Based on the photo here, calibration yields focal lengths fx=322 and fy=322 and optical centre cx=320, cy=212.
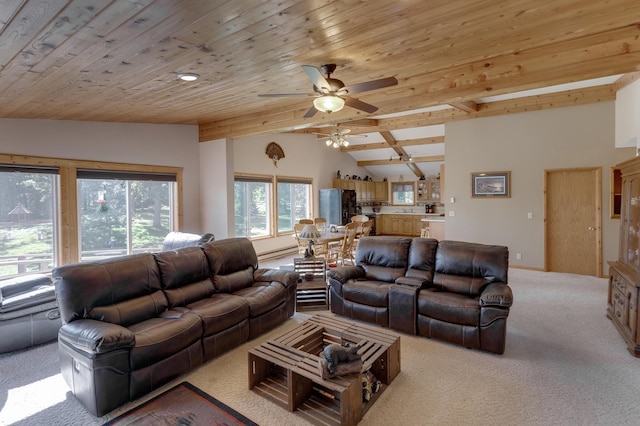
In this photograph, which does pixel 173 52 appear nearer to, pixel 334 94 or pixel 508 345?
pixel 334 94

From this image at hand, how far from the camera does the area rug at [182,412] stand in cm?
217

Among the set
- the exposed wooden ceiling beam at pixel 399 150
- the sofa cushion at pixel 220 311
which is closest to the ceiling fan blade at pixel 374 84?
the sofa cushion at pixel 220 311

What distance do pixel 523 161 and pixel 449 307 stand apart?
4359 mm

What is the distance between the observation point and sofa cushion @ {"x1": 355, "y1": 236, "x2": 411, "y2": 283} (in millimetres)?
4001

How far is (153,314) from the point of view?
293cm

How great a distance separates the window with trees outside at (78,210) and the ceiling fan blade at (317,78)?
3624mm

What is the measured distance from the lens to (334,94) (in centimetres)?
317

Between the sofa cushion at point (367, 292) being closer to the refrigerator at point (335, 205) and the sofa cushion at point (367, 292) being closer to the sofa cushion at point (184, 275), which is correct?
the sofa cushion at point (184, 275)

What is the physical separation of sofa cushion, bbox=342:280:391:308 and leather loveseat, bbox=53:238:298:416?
692mm

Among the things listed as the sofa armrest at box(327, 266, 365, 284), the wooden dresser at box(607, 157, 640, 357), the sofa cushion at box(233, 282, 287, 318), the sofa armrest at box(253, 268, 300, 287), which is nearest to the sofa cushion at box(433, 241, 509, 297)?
the sofa armrest at box(327, 266, 365, 284)

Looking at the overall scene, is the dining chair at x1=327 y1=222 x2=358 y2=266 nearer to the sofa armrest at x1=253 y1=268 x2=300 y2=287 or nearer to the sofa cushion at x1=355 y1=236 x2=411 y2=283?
the sofa cushion at x1=355 y1=236 x2=411 y2=283

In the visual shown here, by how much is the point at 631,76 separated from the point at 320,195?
6.69m

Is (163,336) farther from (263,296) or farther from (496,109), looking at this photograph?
(496,109)

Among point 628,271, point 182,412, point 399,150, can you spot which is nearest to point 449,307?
point 628,271
